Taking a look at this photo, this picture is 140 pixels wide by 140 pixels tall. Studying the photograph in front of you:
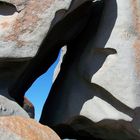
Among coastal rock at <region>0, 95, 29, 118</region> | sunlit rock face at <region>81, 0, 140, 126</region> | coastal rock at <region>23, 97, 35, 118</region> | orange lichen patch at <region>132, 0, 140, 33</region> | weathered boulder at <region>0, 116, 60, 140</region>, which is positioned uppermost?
orange lichen patch at <region>132, 0, 140, 33</region>

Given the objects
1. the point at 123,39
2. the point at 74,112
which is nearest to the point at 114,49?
the point at 123,39

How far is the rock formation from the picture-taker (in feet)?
4.78

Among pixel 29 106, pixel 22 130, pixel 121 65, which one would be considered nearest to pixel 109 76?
pixel 121 65

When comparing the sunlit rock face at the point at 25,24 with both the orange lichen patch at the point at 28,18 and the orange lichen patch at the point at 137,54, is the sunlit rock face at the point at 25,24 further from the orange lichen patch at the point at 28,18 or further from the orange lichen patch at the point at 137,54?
the orange lichen patch at the point at 137,54

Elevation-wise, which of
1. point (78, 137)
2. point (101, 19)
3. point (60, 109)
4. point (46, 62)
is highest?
point (101, 19)

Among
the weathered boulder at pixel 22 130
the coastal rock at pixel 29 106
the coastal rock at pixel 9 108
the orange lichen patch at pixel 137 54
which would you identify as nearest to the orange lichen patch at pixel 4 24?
the coastal rock at pixel 9 108

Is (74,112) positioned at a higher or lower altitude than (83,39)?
lower

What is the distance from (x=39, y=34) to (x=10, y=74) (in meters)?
0.20

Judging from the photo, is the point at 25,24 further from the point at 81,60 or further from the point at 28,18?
the point at 81,60

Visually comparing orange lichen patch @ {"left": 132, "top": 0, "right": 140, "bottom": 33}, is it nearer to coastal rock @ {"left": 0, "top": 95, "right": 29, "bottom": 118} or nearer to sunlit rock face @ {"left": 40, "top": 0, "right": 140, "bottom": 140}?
sunlit rock face @ {"left": 40, "top": 0, "right": 140, "bottom": 140}

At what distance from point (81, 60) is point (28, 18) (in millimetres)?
422

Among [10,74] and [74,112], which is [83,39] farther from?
[10,74]

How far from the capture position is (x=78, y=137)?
2018mm

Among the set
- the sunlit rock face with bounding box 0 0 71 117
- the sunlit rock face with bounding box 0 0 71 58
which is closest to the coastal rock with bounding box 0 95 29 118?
the sunlit rock face with bounding box 0 0 71 117
